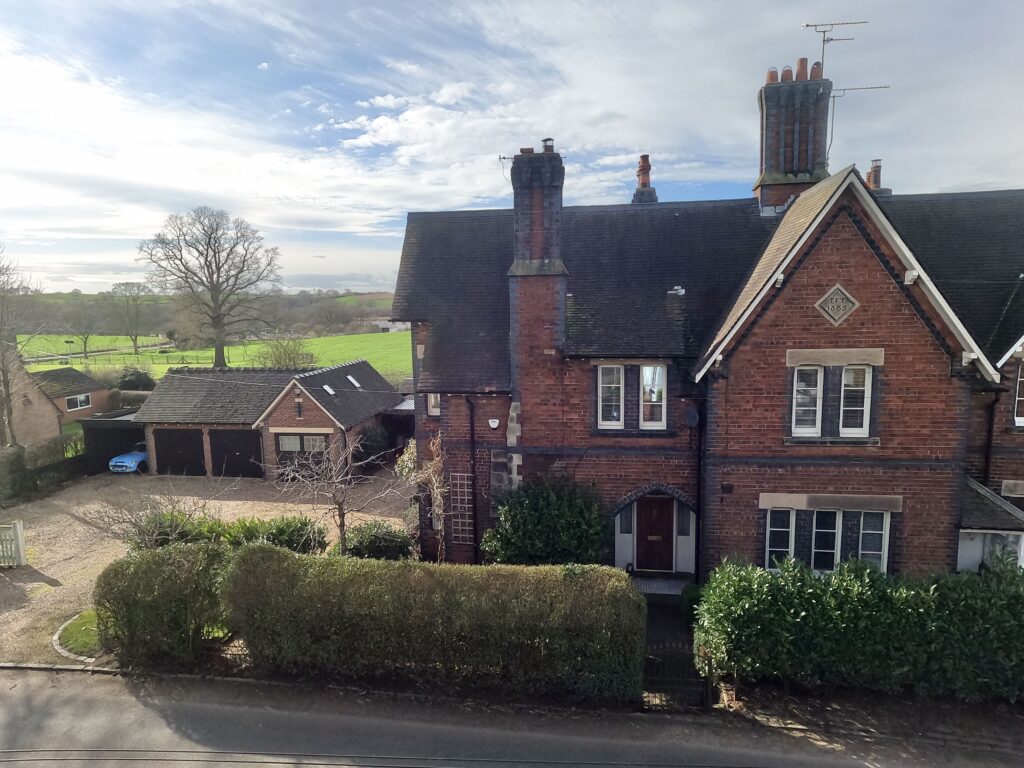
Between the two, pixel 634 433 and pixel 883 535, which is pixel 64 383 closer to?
pixel 634 433

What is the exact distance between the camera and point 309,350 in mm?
63750

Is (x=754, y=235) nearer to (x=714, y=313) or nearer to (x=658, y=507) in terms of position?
(x=714, y=313)

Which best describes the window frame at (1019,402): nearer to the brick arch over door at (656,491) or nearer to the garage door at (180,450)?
the brick arch over door at (656,491)

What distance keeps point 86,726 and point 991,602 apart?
650 inches

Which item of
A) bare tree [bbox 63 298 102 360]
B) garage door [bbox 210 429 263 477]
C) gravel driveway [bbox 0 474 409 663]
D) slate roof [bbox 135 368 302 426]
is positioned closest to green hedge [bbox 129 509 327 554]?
gravel driveway [bbox 0 474 409 663]

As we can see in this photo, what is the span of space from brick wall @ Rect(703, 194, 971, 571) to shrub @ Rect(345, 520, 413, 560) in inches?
326

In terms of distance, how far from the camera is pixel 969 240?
16562mm

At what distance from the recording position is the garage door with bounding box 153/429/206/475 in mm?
29766

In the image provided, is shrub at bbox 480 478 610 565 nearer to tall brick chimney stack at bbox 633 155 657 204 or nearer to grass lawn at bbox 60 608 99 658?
grass lawn at bbox 60 608 99 658

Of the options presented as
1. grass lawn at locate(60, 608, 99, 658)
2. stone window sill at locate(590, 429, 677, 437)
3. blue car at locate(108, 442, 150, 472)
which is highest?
stone window sill at locate(590, 429, 677, 437)

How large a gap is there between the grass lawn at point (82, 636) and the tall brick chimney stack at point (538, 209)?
518 inches

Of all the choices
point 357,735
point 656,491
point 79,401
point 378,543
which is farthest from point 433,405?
point 79,401

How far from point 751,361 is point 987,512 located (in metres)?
6.17

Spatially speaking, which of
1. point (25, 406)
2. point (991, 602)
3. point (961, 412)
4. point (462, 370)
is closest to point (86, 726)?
point (462, 370)
